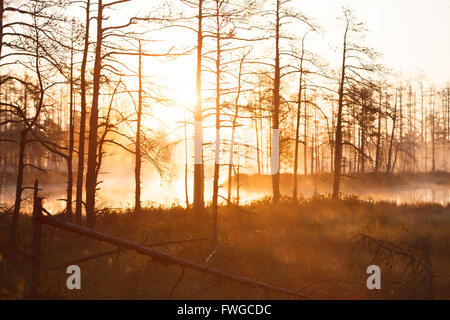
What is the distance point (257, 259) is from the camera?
8.81 m

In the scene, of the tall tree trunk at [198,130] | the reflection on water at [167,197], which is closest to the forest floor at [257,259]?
the tall tree trunk at [198,130]

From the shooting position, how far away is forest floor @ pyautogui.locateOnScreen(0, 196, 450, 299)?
572 cm

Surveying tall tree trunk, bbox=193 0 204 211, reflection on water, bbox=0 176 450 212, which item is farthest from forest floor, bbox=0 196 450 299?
reflection on water, bbox=0 176 450 212

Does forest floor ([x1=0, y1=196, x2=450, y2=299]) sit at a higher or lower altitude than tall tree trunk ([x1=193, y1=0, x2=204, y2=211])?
lower

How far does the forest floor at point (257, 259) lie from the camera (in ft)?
18.8

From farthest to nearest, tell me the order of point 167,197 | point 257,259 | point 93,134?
1. point 167,197
2. point 93,134
3. point 257,259

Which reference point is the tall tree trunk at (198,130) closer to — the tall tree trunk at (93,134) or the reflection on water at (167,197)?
the tall tree trunk at (93,134)

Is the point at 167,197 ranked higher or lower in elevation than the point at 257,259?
higher

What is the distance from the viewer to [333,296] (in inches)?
275

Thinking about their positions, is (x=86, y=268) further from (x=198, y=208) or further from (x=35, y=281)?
(x=198, y=208)

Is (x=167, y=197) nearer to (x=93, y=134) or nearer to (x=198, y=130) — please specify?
(x=198, y=130)

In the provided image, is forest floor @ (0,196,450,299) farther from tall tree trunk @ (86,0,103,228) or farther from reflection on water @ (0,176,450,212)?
reflection on water @ (0,176,450,212)

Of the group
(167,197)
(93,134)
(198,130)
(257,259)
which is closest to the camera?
(257,259)

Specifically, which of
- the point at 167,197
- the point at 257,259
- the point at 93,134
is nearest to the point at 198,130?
the point at 93,134
